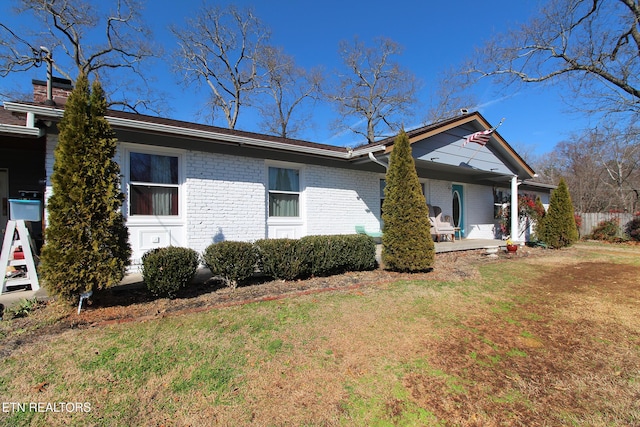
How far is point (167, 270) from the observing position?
445 centimetres

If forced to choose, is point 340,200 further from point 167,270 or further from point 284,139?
point 167,270

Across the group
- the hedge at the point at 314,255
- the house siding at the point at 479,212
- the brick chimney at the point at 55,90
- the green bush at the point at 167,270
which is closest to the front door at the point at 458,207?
the house siding at the point at 479,212

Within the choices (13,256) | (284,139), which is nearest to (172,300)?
(13,256)

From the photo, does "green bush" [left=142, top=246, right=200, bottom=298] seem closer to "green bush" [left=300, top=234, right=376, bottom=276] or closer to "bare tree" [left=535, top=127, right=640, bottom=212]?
"green bush" [left=300, top=234, right=376, bottom=276]

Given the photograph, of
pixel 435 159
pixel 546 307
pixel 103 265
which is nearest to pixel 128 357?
pixel 103 265

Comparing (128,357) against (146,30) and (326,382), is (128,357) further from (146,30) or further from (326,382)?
(146,30)

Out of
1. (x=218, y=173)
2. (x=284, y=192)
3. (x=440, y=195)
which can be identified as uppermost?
(x=218, y=173)

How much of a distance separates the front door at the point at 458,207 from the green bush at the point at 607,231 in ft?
31.5

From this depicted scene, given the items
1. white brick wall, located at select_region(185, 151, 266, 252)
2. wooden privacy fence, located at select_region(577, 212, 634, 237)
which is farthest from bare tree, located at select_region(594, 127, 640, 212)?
white brick wall, located at select_region(185, 151, 266, 252)

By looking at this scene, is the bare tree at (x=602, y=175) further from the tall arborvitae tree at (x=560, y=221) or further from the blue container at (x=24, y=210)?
the blue container at (x=24, y=210)

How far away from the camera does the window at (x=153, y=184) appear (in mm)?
6047

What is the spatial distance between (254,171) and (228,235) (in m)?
1.65

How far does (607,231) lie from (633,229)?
97 centimetres

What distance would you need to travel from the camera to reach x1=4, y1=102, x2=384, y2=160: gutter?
15.8 feet
